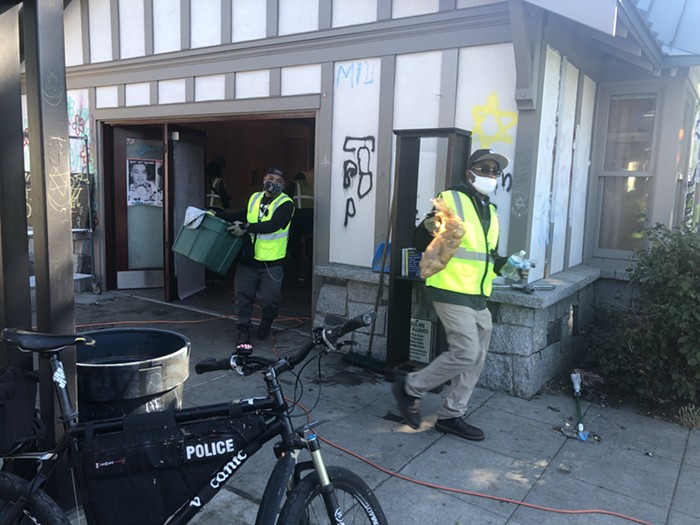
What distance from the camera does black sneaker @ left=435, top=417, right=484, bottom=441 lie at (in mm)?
4133

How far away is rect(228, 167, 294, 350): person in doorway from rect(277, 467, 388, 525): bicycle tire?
377 cm

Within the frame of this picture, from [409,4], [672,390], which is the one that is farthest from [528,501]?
[409,4]

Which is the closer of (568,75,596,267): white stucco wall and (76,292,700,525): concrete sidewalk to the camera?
(76,292,700,525): concrete sidewalk

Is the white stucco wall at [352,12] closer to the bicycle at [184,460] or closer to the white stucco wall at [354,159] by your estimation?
the white stucco wall at [354,159]

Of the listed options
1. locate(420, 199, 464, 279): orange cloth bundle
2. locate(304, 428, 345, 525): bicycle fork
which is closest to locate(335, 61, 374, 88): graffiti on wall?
locate(420, 199, 464, 279): orange cloth bundle

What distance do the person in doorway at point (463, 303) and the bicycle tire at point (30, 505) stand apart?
253cm

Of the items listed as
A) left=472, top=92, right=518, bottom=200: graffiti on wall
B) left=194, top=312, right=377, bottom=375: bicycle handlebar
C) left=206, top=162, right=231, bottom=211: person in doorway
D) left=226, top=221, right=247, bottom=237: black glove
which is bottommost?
left=194, top=312, right=377, bottom=375: bicycle handlebar

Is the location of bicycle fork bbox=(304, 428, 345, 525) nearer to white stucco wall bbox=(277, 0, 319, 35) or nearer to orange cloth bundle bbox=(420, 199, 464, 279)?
orange cloth bundle bbox=(420, 199, 464, 279)

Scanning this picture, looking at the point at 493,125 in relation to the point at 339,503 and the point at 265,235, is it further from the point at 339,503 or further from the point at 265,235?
the point at 339,503

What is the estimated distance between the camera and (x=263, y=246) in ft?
19.7

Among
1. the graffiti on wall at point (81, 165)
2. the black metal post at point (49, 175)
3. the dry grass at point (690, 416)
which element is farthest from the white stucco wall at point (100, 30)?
the dry grass at point (690, 416)

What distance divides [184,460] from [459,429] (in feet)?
7.97

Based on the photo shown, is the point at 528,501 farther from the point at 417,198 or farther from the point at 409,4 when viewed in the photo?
the point at 409,4

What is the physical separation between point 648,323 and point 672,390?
1.89 ft
